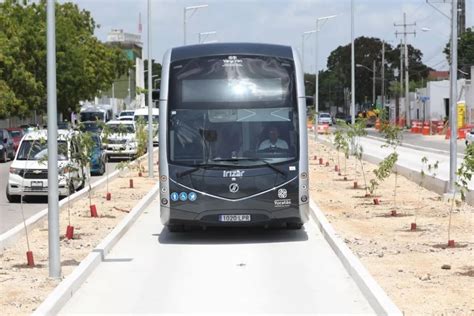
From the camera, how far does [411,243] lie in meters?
14.4

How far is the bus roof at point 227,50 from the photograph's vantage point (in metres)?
15.4

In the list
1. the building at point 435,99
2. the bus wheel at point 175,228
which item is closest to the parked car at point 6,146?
the bus wheel at point 175,228

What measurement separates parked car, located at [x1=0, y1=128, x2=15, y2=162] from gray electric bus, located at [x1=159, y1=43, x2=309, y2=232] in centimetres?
3240

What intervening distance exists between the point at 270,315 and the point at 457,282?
2.61m

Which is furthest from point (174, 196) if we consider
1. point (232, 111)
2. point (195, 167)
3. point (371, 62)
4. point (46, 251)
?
point (371, 62)

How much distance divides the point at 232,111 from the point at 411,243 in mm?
3570

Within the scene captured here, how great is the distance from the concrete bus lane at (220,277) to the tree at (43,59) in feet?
131

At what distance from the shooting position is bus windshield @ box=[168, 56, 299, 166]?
15000mm

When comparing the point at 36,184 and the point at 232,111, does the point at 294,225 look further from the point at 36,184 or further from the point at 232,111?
the point at 36,184

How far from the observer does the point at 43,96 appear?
67.2m

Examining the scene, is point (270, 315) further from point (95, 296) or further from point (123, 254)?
point (123, 254)

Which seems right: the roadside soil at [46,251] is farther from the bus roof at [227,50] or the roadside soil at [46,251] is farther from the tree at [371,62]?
the tree at [371,62]

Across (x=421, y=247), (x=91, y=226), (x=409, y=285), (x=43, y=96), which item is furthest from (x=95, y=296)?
(x=43, y=96)

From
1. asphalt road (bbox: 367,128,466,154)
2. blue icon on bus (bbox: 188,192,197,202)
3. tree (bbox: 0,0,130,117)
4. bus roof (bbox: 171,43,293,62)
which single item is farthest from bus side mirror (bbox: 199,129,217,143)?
tree (bbox: 0,0,130,117)
